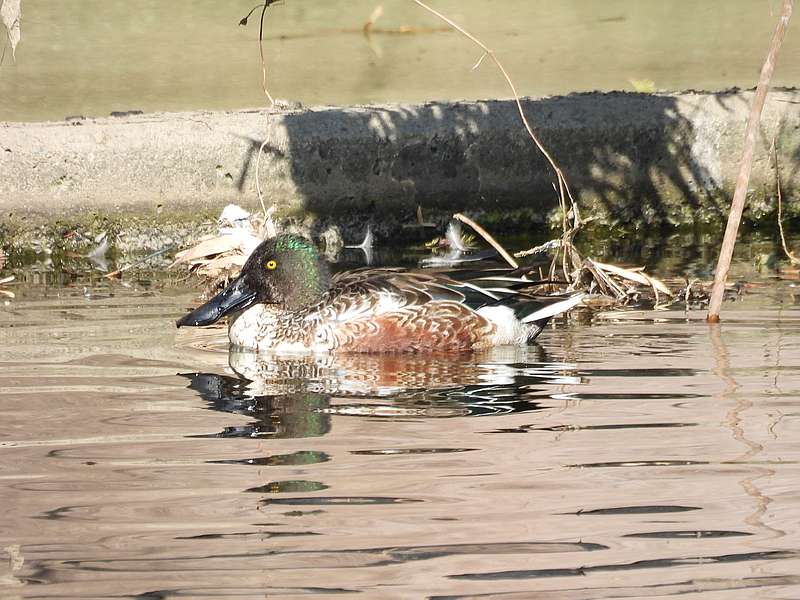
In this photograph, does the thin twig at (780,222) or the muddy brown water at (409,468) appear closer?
the muddy brown water at (409,468)

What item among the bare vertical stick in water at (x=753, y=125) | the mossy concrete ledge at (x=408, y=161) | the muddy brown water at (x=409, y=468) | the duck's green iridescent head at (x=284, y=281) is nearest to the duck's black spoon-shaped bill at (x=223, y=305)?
the duck's green iridescent head at (x=284, y=281)

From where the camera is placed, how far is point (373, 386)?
20.8 ft

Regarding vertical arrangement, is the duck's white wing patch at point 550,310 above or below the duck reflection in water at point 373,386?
above

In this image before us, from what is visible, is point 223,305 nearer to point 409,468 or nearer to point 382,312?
point 382,312

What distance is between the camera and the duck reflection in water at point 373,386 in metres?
5.72

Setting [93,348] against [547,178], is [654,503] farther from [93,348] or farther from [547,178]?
[547,178]

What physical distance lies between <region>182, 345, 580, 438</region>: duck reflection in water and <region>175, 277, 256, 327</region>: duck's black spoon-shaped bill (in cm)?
22

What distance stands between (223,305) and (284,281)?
1.05 feet

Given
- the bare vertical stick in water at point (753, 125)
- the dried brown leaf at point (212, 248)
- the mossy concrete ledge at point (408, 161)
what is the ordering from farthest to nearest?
1. the mossy concrete ledge at point (408, 161)
2. the dried brown leaf at point (212, 248)
3. the bare vertical stick in water at point (753, 125)

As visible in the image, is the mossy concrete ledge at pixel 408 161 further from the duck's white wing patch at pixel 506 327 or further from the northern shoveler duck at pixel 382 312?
the duck's white wing patch at pixel 506 327

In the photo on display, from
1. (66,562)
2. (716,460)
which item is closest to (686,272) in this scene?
(716,460)

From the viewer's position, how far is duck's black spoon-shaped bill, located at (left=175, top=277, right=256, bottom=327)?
7438mm

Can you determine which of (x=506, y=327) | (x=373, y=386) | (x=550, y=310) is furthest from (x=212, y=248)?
(x=373, y=386)

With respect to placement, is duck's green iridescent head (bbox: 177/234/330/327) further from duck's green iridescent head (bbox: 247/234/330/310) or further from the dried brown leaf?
the dried brown leaf
